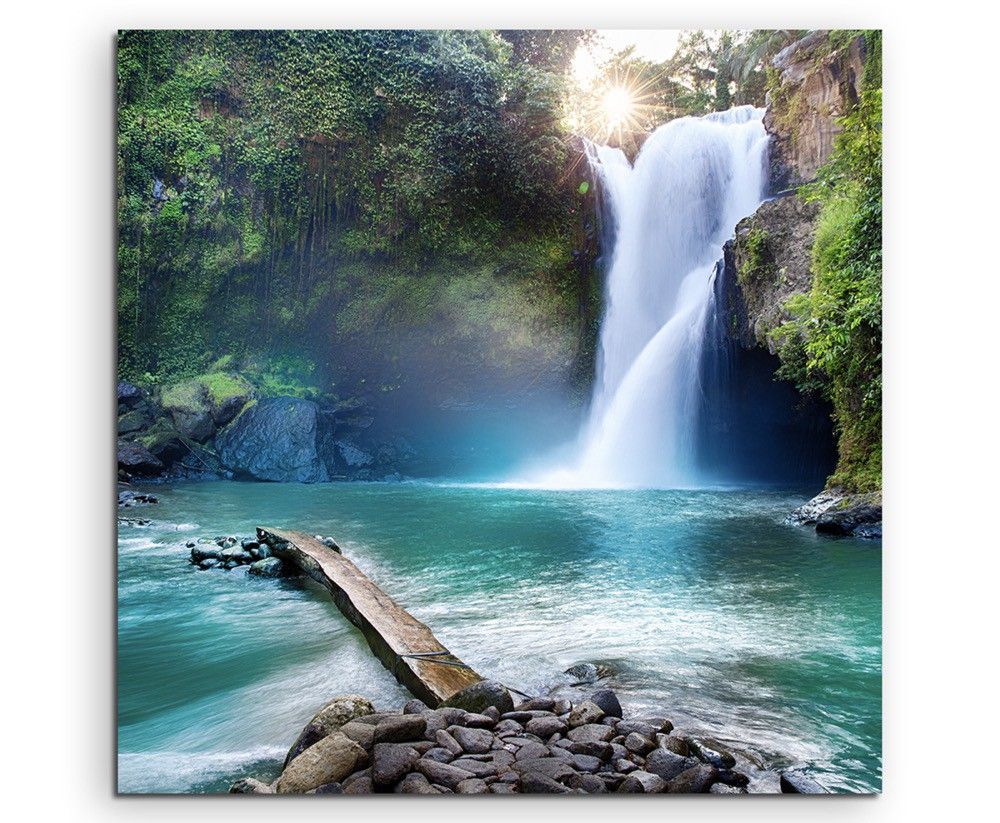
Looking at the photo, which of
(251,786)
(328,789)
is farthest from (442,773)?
(251,786)

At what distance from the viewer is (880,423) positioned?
2.74 m

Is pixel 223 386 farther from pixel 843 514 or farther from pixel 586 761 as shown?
pixel 843 514

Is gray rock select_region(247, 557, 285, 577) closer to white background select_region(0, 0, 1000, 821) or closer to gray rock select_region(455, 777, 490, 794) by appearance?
white background select_region(0, 0, 1000, 821)

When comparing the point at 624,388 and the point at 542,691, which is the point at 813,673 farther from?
the point at 624,388

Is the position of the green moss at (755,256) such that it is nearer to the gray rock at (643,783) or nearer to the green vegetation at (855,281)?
the green vegetation at (855,281)

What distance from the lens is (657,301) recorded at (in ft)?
11.5

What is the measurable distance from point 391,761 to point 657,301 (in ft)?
7.57

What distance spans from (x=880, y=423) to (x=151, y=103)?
2934 mm

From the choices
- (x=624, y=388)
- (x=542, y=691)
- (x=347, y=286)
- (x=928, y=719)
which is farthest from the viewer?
(x=624, y=388)

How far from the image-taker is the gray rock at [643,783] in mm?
2135

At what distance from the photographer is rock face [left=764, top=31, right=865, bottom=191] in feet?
8.77

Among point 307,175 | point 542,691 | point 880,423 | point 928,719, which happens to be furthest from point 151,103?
point 928,719

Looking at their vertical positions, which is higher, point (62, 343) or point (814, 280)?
point (814, 280)

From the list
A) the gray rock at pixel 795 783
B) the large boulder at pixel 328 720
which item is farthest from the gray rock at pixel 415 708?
the gray rock at pixel 795 783
